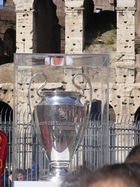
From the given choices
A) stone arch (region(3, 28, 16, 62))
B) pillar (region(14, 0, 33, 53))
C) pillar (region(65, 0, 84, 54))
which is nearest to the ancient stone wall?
stone arch (region(3, 28, 16, 62))

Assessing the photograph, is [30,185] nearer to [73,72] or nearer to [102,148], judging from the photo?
[102,148]

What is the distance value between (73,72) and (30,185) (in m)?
Result: 1.20

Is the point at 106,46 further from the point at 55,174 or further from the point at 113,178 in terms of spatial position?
the point at 113,178

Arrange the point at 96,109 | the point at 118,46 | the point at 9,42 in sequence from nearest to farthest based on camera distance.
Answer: the point at 96,109, the point at 118,46, the point at 9,42

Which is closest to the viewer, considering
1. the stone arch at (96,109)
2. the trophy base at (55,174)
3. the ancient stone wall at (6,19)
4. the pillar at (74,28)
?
the trophy base at (55,174)

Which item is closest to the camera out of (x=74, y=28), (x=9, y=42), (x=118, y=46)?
(x=118, y=46)

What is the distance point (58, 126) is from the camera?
12.5 ft

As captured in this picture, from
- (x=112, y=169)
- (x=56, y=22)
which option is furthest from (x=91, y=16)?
(x=112, y=169)

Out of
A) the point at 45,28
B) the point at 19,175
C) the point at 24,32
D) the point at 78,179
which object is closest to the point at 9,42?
the point at 45,28

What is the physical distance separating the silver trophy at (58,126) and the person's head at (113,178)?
216 cm

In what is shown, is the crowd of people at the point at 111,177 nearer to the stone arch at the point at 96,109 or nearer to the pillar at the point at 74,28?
the stone arch at the point at 96,109

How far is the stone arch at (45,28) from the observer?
18609 mm

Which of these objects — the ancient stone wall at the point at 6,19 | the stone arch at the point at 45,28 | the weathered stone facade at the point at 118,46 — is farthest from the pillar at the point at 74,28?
the ancient stone wall at the point at 6,19

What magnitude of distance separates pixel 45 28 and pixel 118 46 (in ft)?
12.5
